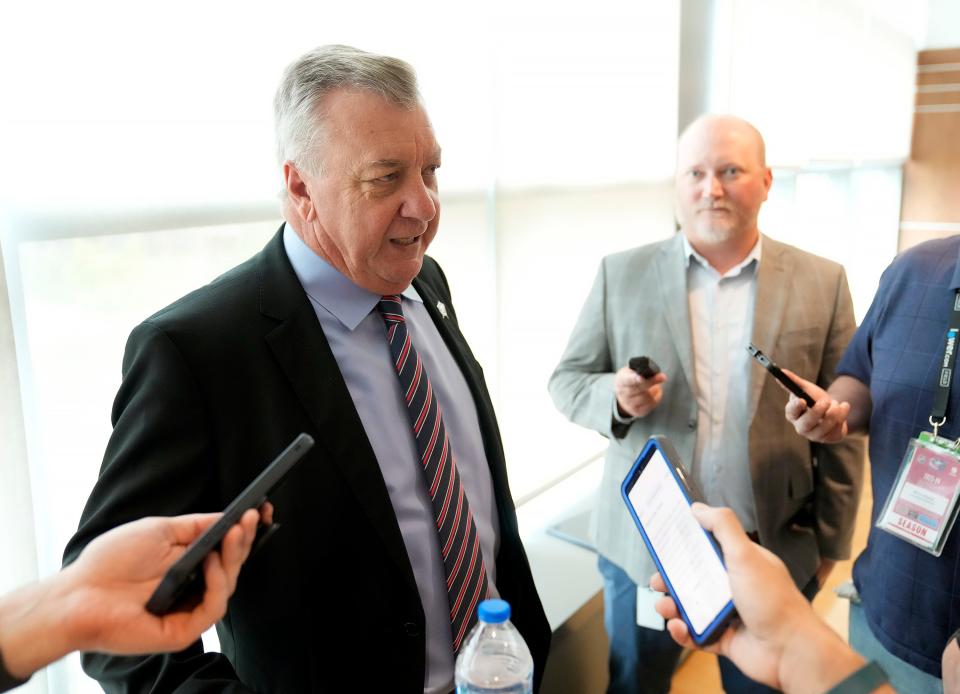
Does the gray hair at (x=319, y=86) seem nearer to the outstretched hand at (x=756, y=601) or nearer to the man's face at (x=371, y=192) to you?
the man's face at (x=371, y=192)

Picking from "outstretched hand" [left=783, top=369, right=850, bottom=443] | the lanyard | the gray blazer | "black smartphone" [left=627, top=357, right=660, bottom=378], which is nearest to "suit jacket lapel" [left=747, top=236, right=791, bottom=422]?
the gray blazer

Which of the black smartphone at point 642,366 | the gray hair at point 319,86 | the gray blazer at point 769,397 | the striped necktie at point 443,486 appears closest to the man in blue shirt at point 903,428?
the gray blazer at point 769,397

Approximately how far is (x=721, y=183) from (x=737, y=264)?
24 centimetres

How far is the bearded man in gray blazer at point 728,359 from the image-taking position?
192 centimetres

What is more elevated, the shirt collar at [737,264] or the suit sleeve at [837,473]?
the shirt collar at [737,264]

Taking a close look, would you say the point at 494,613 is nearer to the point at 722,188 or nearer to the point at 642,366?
the point at 642,366

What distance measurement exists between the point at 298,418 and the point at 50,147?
691 mm

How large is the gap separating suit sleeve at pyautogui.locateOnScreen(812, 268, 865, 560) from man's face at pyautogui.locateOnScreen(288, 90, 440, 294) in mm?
1320

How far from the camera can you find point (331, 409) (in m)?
1.12

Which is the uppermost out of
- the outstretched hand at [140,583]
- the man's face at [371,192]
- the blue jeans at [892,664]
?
the man's face at [371,192]

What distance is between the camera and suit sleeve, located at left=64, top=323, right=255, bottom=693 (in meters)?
0.96

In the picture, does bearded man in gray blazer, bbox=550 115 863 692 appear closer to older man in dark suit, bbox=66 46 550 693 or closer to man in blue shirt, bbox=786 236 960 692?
man in blue shirt, bbox=786 236 960 692

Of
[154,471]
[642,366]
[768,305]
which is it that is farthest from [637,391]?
[154,471]

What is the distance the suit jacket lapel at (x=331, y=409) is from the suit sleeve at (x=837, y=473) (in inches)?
53.9
